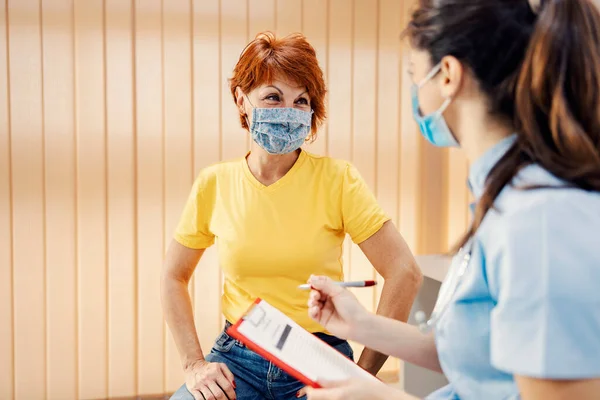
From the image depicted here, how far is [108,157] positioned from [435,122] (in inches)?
76.3

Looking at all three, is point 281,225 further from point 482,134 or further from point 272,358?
point 482,134

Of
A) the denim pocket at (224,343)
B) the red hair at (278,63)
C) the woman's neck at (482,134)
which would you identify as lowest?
the denim pocket at (224,343)

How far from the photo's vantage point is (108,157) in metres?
2.64

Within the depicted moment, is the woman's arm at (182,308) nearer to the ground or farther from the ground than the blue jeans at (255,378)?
farther from the ground

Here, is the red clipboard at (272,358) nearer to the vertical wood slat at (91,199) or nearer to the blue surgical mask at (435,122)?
the blue surgical mask at (435,122)

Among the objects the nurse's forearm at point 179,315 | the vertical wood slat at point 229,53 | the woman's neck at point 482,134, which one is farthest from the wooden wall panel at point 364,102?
the woman's neck at point 482,134

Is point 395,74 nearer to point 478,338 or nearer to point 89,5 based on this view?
point 89,5

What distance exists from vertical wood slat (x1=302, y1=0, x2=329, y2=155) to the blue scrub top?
201cm

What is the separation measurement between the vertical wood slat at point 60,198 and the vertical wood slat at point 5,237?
15cm

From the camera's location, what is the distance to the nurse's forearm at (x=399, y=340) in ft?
3.68

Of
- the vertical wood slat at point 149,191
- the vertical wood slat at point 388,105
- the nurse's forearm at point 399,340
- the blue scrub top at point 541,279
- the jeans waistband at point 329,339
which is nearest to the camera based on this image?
the blue scrub top at point 541,279

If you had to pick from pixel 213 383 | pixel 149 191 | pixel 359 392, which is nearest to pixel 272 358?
pixel 359 392

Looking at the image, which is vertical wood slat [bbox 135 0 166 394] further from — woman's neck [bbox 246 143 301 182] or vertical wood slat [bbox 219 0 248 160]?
woman's neck [bbox 246 143 301 182]

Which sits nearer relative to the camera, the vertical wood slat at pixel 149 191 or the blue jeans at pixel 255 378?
the blue jeans at pixel 255 378
